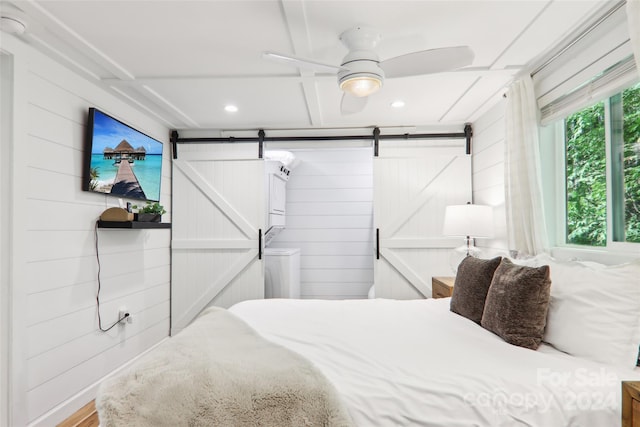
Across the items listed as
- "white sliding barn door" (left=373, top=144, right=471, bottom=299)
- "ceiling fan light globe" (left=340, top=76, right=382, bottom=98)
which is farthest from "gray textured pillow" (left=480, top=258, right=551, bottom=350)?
"white sliding barn door" (left=373, top=144, right=471, bottom=299)

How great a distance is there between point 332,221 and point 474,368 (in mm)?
3808

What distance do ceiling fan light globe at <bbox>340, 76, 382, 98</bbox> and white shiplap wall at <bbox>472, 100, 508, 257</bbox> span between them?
68.3 inches

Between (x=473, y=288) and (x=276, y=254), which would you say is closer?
(x=473, y=288)

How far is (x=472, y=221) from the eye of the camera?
312 cm

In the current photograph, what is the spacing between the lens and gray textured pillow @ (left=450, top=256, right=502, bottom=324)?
2.05 meters

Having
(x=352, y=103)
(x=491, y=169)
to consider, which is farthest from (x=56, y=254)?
(x=491, y=169)

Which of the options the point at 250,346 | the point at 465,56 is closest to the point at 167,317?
the point at 250,346

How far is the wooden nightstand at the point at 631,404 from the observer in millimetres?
1138

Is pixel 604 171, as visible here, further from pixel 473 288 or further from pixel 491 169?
pixel 491 169

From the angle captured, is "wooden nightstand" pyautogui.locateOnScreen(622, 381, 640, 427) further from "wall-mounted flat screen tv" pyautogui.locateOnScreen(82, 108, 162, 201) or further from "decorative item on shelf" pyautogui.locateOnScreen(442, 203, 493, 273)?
"wall-mounted flat screen tv" pyautogui.locateOnScreen(82, 108, 162, 201)

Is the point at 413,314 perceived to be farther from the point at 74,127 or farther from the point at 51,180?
the point at 74,127

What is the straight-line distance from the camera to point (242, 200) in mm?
4023

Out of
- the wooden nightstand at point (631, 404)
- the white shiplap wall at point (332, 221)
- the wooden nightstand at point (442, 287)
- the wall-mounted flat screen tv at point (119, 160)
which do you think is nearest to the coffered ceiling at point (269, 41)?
the wall-mounted flat screen tv at point (119, 160)

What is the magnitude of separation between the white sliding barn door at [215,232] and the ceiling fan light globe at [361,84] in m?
2.19
